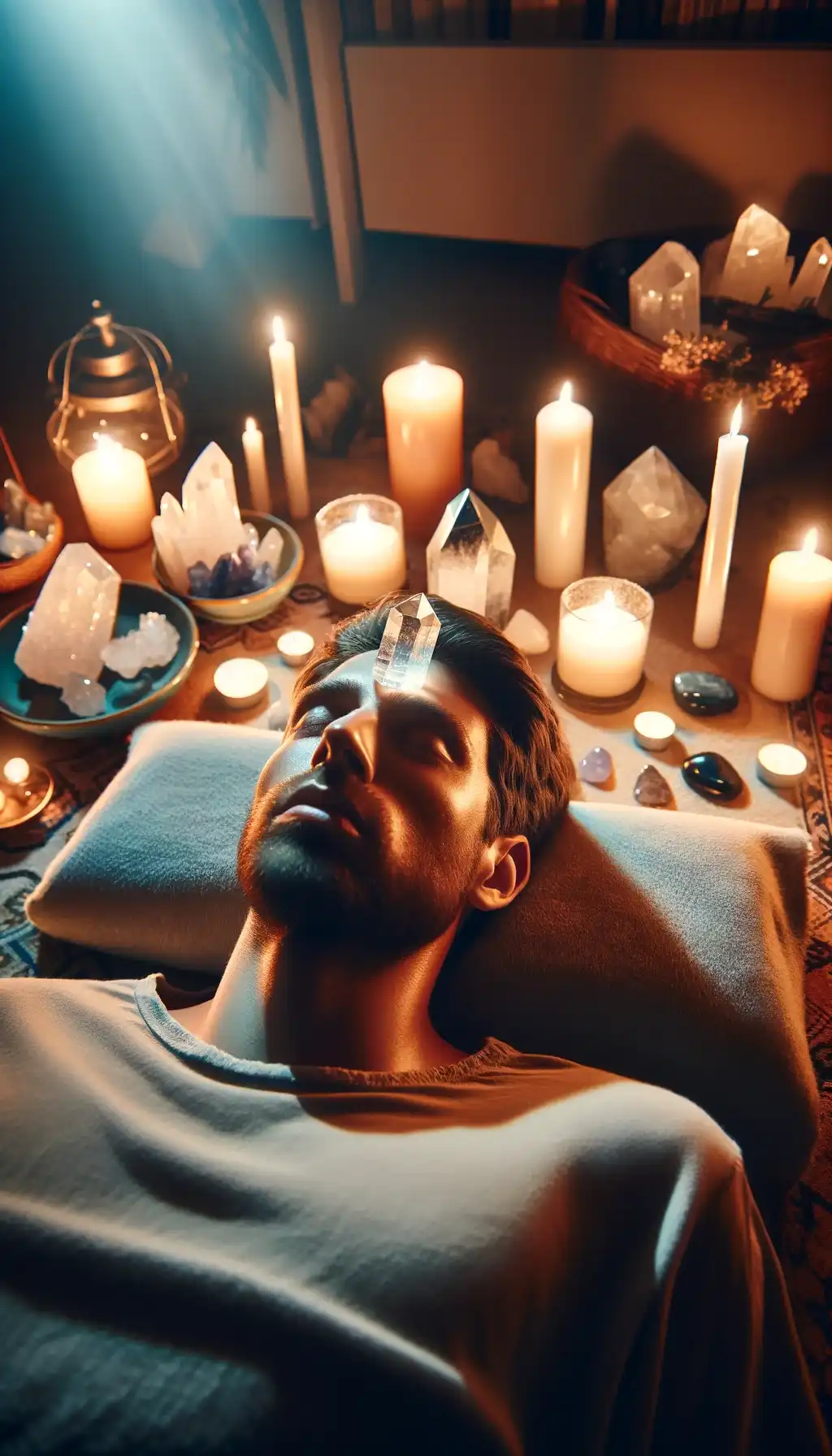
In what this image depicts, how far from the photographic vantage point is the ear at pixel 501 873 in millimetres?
1024

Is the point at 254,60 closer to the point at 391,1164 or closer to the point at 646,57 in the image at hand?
the point at 646,57

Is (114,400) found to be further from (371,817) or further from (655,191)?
(655,191)

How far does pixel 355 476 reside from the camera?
7.13 ft

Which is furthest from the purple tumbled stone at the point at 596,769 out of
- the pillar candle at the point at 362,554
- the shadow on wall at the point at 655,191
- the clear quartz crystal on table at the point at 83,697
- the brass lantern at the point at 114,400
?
the shadow on wall at the point at 655,191

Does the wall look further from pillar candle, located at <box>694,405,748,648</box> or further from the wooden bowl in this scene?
the wooden bowl

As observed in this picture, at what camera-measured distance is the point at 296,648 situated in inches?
67.0

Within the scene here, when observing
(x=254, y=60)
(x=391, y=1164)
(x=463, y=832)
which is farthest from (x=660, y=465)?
(x=254, y=60)

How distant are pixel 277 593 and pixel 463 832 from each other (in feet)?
2.99

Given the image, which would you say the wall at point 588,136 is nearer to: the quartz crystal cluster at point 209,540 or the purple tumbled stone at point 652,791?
the quartz crystal cluster at point 209,540

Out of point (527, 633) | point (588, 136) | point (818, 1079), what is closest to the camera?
point (818, 1079)

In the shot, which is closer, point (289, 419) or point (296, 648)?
point (296, 648)

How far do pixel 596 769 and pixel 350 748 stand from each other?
2.12 feet

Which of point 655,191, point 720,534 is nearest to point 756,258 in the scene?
point 720,534

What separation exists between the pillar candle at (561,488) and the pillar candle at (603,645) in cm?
23
